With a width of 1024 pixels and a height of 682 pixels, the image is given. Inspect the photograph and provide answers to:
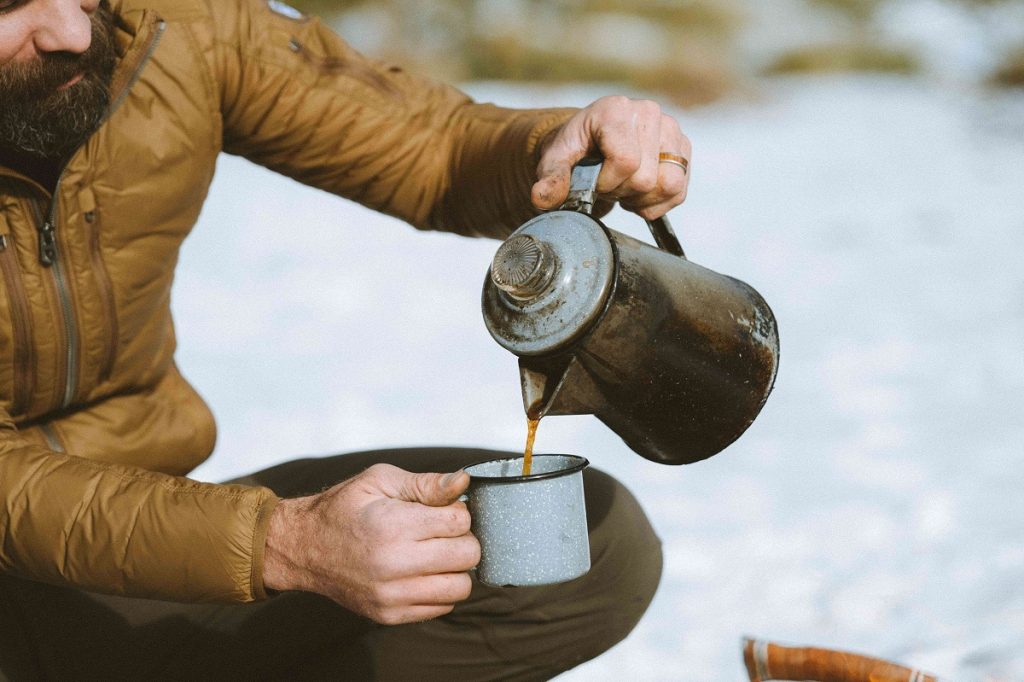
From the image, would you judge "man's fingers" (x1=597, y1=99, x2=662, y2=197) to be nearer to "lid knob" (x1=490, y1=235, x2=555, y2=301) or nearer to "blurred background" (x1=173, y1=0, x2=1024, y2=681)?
"lid knob" (x1=490, y1=235, x2=555, y2=301)

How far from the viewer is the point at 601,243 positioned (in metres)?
1.76

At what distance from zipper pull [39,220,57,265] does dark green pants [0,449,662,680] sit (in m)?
0.67

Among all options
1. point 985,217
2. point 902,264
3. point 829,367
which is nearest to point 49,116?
point 829,367

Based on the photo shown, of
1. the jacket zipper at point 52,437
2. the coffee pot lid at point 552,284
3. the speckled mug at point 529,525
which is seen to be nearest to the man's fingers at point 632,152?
the coffee pot lid at point 552,284

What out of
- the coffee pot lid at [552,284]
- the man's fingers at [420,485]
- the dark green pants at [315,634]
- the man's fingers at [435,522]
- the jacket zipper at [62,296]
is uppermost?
the coffee pot lid at [552,284]

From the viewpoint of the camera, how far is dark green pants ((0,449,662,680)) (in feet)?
7.40

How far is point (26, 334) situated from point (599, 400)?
1.10 m

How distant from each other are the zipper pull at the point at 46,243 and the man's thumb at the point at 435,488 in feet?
2.91

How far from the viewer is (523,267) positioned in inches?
67.3

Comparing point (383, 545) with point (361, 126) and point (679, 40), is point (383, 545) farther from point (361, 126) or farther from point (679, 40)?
point (679, 40)

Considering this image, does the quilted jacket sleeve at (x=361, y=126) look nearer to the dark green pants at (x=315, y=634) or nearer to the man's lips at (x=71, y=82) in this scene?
the man's lips at (x=71, y=82)

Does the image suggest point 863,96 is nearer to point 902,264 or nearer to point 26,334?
point 902,264

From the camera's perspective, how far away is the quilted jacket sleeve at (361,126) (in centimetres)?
248

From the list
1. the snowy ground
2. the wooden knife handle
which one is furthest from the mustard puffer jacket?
the snowy ground
